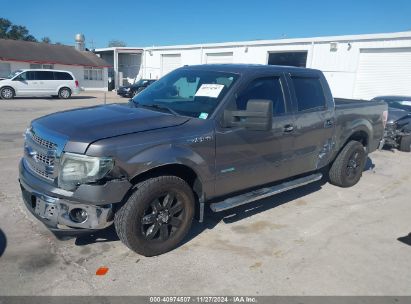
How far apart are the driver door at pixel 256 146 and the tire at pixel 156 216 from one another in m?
0.49

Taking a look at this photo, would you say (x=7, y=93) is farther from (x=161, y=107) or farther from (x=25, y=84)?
(x=161, y=107)

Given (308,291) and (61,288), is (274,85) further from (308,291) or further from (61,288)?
(61,288)

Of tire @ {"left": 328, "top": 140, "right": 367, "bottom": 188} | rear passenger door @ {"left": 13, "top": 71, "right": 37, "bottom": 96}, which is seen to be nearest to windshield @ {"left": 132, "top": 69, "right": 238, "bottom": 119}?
tire @ {"left": 328, "top": 140, "right": 367, "bottom": 188}

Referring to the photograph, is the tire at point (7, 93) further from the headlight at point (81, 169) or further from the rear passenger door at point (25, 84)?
the headlight at point (81, 169)

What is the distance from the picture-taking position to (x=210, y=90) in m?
4.08

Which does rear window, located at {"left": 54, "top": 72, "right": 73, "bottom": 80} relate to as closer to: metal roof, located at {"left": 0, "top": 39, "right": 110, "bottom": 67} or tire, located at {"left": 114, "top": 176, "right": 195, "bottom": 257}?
metal roof, located at {"left": 0, "top": 39, "right": 110, "bottom": 67}

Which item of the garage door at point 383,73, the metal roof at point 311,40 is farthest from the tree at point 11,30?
the garage door at point 383,73

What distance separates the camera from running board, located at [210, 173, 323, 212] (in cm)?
394

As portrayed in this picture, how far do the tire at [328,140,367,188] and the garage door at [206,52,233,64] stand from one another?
2152 centimetres

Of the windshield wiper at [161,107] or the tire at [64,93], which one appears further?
the tire at [64,93]

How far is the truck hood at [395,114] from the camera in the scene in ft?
32.6

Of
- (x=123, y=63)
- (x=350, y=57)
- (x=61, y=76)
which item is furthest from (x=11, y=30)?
(x=350, y=57)

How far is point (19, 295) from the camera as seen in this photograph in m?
2.92

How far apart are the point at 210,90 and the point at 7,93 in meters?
20.5
